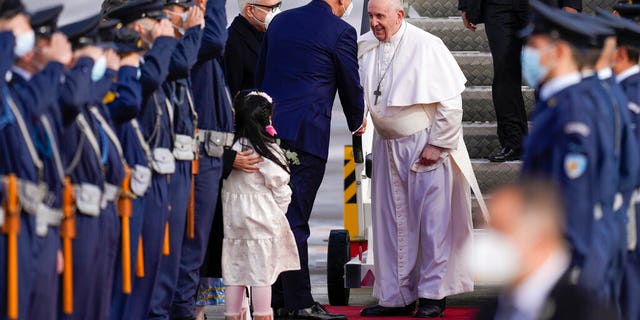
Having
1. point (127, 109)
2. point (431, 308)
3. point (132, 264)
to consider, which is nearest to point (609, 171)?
point (127, 109)

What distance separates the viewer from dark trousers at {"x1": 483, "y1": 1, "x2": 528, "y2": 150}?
11.8 meters

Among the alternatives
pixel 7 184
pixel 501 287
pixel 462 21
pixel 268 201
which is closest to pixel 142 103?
pixel 268 201

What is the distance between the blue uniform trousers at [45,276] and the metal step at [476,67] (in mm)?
6440

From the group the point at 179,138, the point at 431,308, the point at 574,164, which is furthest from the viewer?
the point at 431,308

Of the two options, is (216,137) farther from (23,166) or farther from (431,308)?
(23,166)

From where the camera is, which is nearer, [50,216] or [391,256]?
[50,216]

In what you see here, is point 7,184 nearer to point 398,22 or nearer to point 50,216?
point 50,216

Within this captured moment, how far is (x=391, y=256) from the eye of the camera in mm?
10867

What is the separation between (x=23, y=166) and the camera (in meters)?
6.55

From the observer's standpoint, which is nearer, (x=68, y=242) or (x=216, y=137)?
(x=68, y=242)

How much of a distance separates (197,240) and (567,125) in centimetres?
346

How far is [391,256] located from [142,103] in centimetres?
299

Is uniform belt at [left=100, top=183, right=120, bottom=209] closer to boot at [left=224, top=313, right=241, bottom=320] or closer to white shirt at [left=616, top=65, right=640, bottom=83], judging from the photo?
boot at [left=224, top=313, right=241, bottom=320]

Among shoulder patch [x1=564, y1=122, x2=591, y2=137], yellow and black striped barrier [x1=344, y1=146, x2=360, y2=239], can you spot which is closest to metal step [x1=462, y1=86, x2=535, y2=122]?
yellow and black striped barrier [x1=344, y1=146, x2=360, y2=239]
